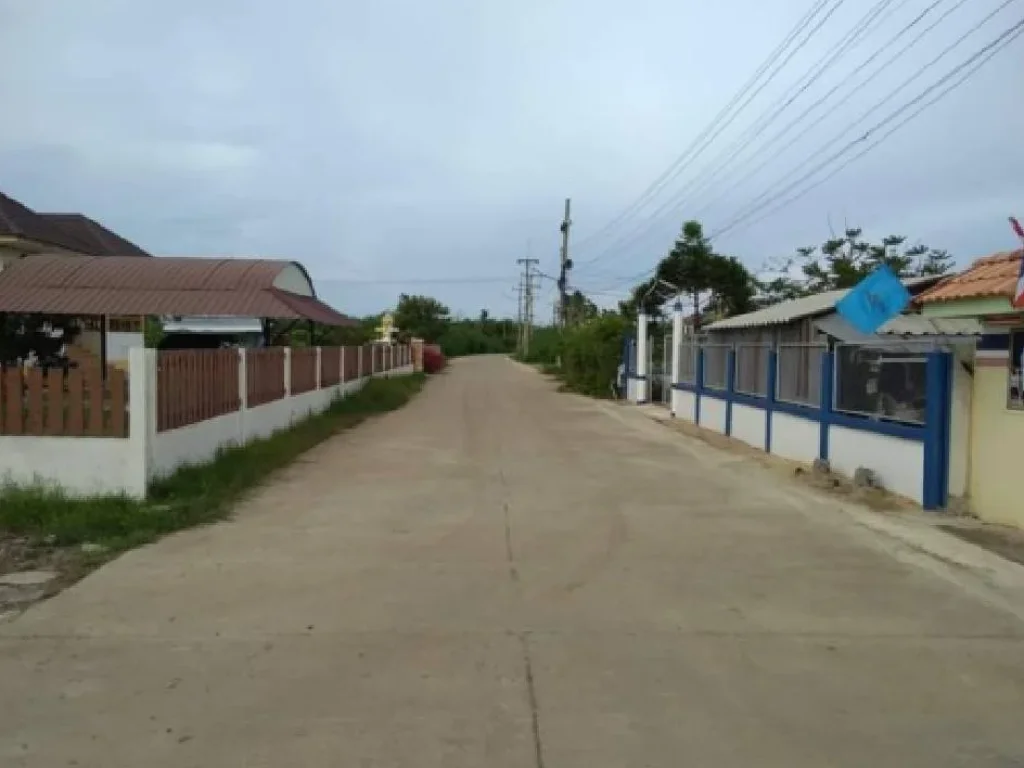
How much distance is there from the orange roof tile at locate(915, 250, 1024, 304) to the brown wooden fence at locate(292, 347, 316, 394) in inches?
490

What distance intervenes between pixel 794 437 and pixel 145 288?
41.7 feet

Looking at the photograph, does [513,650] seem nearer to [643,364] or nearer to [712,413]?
[712,413]

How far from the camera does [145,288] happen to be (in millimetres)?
19812

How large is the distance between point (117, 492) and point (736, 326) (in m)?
17.1

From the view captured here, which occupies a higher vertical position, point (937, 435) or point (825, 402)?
point (825, 402)

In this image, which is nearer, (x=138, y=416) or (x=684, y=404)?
(x=138, y=416)

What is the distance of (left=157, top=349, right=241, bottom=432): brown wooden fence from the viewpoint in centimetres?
1088

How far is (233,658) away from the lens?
17.9 feet

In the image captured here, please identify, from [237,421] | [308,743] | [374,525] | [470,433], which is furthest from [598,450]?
[308,743]

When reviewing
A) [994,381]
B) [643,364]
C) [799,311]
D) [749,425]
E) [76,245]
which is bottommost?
[749,425]

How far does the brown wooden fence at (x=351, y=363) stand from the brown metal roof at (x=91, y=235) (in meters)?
7.72

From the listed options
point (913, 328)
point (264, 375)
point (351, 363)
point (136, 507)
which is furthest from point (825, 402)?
point (351, 363)

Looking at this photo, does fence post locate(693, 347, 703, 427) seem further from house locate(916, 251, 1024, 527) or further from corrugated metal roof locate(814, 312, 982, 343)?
house locate(916, 251, 1024, 527)

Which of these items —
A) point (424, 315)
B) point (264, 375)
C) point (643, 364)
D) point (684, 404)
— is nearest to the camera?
point (264, 375)
